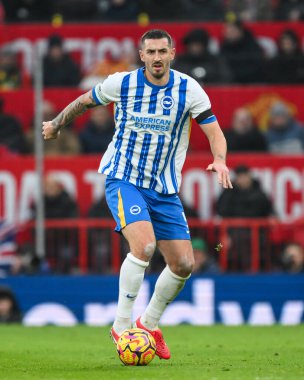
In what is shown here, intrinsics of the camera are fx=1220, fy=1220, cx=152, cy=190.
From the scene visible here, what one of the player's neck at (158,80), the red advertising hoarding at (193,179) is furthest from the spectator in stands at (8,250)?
the player's neck at (158,80)

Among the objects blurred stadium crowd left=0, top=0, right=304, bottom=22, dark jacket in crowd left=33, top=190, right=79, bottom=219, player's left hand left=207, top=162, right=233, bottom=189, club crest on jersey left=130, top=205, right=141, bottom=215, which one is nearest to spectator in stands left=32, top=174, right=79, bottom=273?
dark jacket in crowd left=33, top=190, right=79, bottom=219

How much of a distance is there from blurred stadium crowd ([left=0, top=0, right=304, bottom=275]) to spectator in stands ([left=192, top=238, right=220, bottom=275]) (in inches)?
0.5

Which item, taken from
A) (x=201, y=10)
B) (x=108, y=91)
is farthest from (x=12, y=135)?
(x=108, y=91)

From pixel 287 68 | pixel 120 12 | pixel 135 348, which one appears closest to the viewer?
pixel 135 348

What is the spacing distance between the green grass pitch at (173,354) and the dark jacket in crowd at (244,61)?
5564 mm

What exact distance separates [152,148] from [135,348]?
1524mm

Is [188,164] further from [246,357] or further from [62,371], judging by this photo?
[62,371]

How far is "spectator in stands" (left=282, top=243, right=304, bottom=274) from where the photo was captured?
1524cm

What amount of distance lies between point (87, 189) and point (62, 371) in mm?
7853

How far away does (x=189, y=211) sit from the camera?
15.8 meters

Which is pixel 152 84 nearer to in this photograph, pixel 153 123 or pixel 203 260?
pixel 153 123

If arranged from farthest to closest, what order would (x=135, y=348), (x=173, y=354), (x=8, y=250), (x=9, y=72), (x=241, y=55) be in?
1. (x=241, y=55)
2. (x=9, y=72)
3. (x=8, y=250)
4. (x=173, y=354)
5. (x=135, y=348)

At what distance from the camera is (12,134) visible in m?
16.9

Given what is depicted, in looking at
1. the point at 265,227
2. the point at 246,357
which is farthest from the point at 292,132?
the point at 246,357
